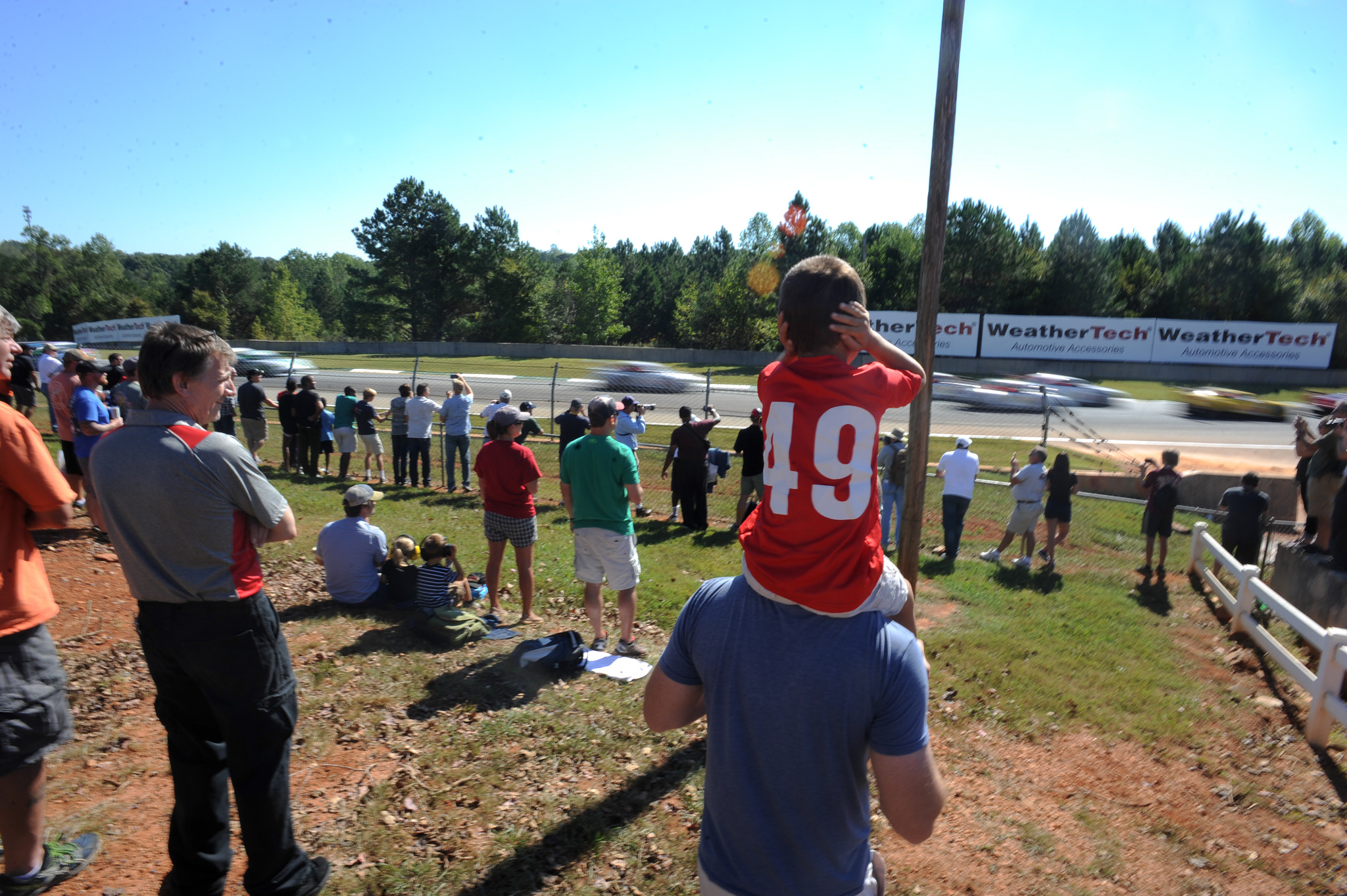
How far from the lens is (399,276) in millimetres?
59938

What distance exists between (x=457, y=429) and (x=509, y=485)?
6.74 metres

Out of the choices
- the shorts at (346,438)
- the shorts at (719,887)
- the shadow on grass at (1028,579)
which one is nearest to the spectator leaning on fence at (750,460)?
the shadow on grass at (1028,579)

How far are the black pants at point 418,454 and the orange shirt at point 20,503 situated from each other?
10.4 meters

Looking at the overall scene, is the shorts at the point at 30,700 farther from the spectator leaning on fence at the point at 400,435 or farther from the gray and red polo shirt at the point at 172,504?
the spectator leaning on fence at the point at 400,435

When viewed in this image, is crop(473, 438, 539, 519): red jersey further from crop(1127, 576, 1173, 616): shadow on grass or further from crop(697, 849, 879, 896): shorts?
crop(1127, 576, 1173, 616): shadow on grass

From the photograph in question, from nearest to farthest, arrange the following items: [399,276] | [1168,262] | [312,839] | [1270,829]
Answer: [312,839] < [1270,829] < [1168,262] < [399,276]

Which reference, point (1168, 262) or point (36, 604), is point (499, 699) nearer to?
point (36, 604)

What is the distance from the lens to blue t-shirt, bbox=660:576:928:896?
59.3 inches

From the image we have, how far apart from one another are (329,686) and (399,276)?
60430mm

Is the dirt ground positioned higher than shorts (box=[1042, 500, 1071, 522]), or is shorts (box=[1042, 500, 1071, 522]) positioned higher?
shorts (box=[1042, 500, 1071, 522])

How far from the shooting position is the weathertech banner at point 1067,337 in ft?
126

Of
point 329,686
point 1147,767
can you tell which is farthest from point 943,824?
point 329,686

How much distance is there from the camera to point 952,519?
410 inches

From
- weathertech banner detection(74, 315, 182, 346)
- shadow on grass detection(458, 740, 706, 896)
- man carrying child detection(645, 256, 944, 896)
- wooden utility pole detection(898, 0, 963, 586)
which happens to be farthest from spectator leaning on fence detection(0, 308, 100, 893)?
weathertech banner detection(74, 315, 182, 346)
